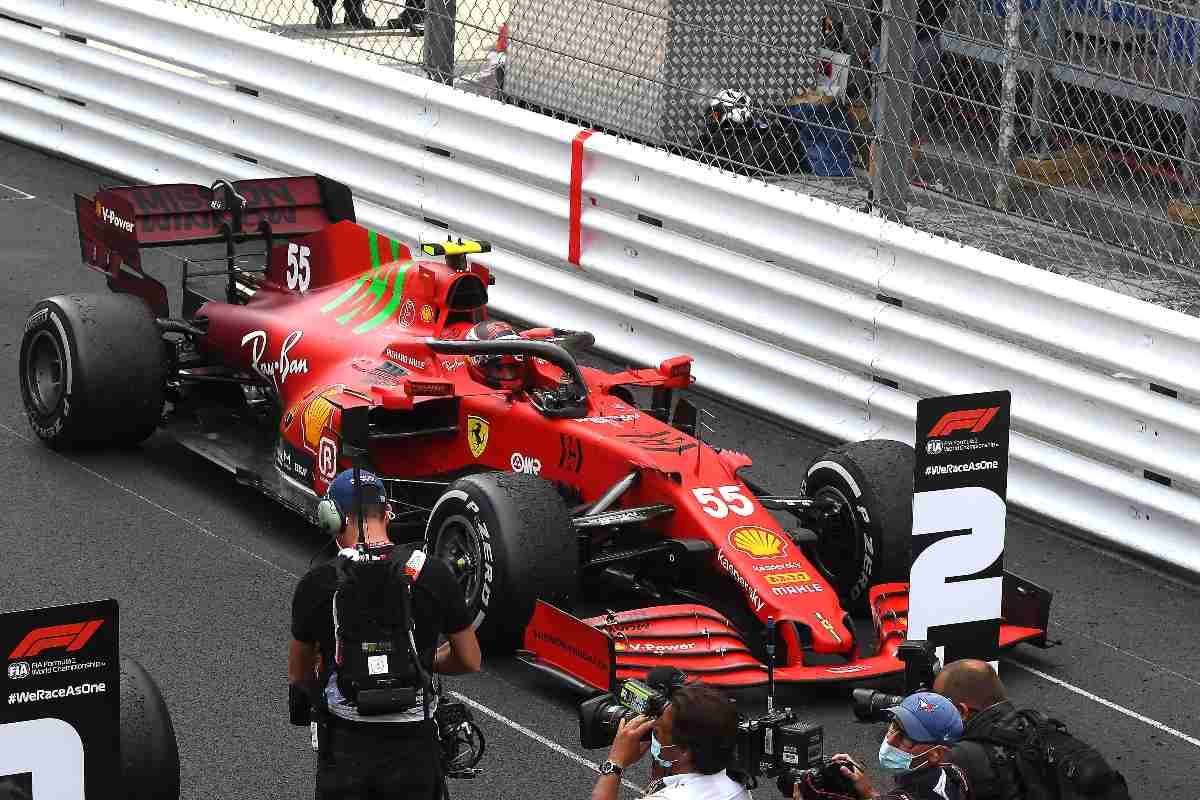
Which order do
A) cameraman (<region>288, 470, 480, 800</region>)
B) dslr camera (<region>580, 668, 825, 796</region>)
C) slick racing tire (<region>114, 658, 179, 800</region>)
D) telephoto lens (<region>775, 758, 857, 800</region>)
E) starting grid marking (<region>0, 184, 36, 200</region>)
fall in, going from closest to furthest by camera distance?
1. telephoto lens (<region>775, 758, 857, 800</region>)
2. dslr camera (<region>580, 668, 825, 796</region>)
3. cameraman (<region>288, 470, 480, 800</region>)
4. slick racing tire (<region>114, 658, 179, 800</region>)
5. starting grid marking (<region>0, 184, 36, 200</region>)

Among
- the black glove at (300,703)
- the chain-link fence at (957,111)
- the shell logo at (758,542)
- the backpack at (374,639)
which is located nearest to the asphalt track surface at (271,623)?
the shell logo at (758,542)

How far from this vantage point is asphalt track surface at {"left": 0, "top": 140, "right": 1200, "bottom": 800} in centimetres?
786

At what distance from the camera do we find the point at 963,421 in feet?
25.2

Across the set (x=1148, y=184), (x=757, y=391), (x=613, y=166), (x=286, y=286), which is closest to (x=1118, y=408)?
(x=1148, y=184)

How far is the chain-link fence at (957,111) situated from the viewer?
1006 centimetres

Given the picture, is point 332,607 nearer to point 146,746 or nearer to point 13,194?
point 146,746

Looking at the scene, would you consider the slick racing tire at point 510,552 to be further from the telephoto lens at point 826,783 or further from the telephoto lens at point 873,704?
the telephoto lens at point 826,783

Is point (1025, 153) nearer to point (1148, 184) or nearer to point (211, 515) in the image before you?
point (1148, 184)

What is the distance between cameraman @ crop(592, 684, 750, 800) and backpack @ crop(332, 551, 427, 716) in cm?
93

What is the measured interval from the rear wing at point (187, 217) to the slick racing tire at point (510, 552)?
3021 mm

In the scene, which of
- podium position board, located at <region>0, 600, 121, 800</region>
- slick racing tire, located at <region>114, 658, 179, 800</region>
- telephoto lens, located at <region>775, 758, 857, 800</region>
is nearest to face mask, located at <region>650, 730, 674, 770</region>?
telephoto lens, located at <region>775, 758, 857, 800</region>

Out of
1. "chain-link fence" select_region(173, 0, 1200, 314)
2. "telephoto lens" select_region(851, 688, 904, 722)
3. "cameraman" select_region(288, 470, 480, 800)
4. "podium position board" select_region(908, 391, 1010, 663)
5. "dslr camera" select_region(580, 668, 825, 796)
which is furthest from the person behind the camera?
"chain-link fence" select_region(173, 0, 1200, 314)

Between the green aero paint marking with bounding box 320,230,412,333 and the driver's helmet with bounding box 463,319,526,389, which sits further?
the green aero paint marking with bounding box 320,230,412,333

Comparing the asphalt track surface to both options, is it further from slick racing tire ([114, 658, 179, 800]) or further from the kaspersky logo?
the kaspersky logo
